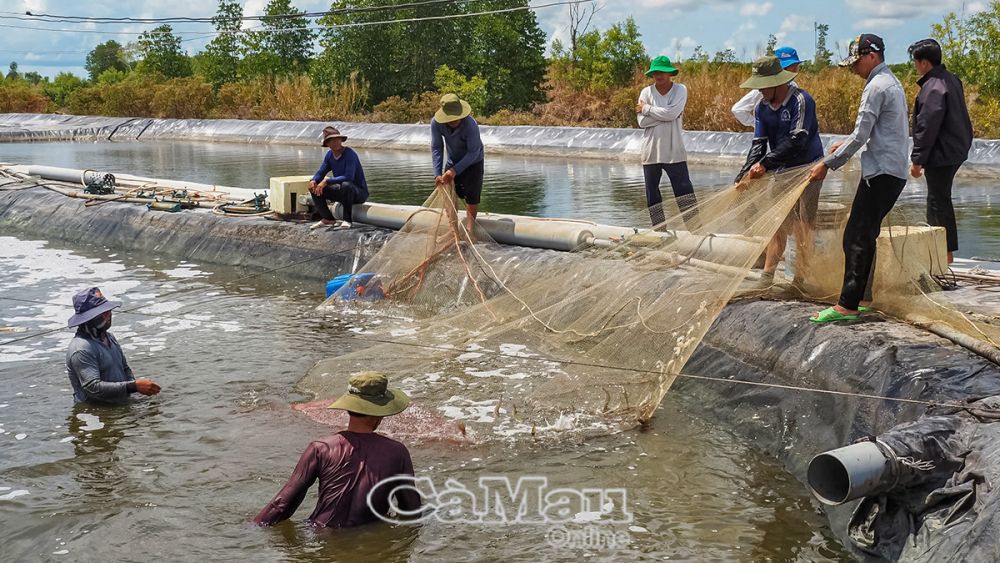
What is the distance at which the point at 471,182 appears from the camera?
9.52 meters

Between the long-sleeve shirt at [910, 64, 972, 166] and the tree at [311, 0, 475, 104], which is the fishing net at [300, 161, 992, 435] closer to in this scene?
the long-sleeve shirt at [910, 64, 972, 166]

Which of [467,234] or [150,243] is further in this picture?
[150,243]

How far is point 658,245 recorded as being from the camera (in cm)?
710

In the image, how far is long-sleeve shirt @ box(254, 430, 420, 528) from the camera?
14.2ft

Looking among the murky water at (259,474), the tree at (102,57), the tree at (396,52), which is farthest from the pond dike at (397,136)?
the tree at (102,57)

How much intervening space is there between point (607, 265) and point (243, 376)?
9.59 feet

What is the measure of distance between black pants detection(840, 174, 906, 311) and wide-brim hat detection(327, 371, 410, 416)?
9.66ft

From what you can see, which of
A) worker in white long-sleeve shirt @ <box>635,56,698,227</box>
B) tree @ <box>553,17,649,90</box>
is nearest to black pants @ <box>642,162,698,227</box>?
worker in white long-sleeve shirt @ <box>635,56,698,227</box>

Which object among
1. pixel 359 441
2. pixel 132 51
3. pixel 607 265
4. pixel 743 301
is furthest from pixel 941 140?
pixel 132 51

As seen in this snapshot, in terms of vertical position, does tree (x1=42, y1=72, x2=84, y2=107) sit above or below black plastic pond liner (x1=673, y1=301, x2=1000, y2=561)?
above

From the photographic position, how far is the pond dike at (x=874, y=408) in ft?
12.8

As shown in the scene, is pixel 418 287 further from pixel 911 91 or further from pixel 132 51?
pixel 132 51

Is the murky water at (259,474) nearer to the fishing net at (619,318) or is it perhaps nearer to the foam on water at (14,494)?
the foam on water at (14,494)

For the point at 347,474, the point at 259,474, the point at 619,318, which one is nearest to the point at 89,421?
the point at 259,474
